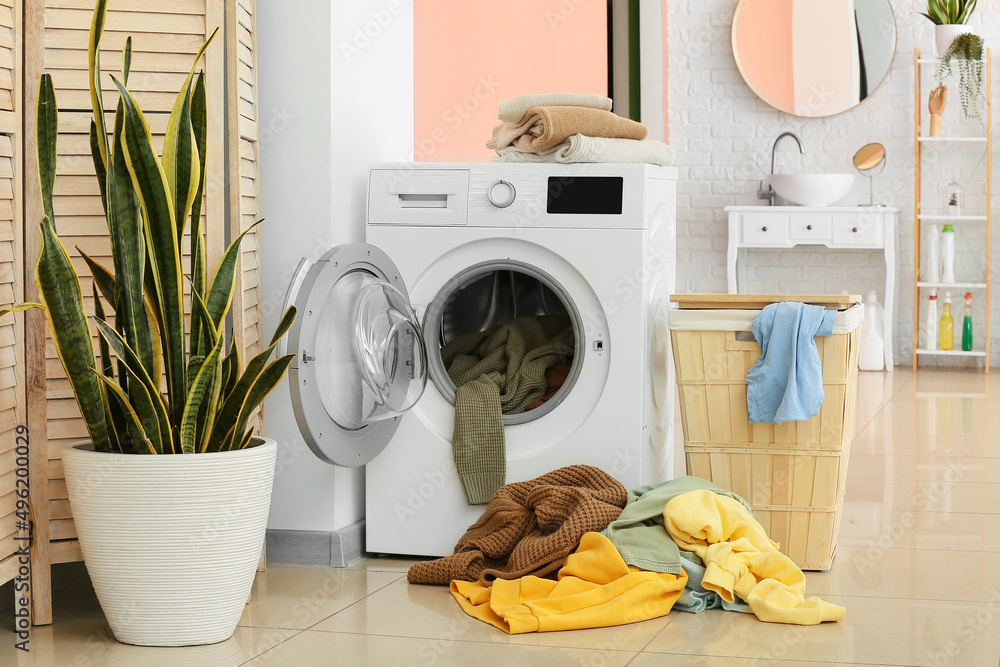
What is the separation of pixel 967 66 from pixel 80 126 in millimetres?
4570

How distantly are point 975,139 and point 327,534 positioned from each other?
424cm

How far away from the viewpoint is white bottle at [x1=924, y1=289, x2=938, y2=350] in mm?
5160

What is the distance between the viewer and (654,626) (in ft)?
5.59

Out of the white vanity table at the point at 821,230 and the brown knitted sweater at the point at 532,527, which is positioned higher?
the white vanity table at the point at 821,230

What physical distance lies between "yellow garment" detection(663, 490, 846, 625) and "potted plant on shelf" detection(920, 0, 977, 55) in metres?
4.09

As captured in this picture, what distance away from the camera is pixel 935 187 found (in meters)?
5.37

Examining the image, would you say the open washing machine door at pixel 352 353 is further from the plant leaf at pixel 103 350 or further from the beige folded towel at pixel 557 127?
the beige folded towel at pixel 557 127

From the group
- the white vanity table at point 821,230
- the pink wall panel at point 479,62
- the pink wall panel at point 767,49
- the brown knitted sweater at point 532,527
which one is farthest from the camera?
the pink wall panel at point 767,49

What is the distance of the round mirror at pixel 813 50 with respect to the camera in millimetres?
5375

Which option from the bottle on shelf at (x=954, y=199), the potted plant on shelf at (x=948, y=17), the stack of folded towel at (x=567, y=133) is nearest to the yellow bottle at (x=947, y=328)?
the bottle on shelf at (x=954, y=199)

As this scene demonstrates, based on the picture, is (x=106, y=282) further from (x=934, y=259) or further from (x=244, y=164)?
(x=934, y=259)

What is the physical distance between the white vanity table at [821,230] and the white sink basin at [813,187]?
0.27 ft

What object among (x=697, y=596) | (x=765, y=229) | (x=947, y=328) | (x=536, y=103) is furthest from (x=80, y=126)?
(x=947, y=328)

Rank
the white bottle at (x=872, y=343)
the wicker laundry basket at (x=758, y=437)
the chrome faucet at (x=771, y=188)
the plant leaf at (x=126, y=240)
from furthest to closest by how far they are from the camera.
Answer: the chrome faucet at (x=771, y=188), the white bottle at (x=872, y=343), the wicker laundry basket at (x=758, y=437), the plant leaf at (x=126, y=240)
